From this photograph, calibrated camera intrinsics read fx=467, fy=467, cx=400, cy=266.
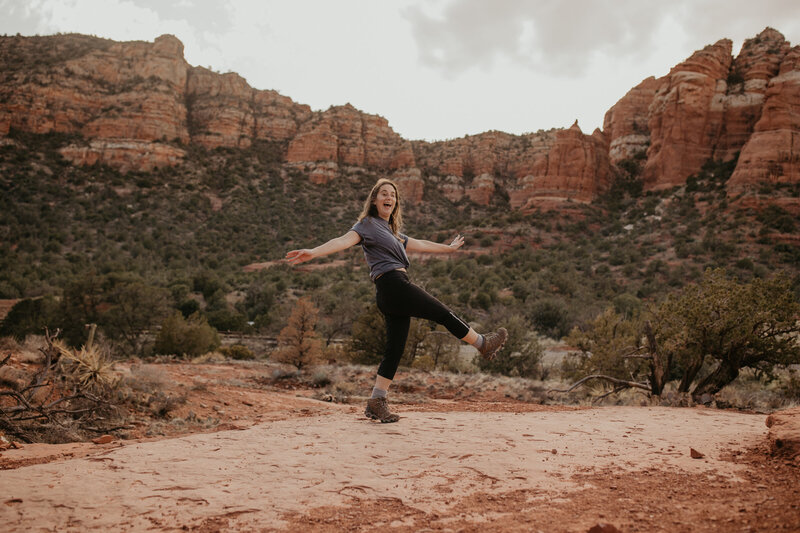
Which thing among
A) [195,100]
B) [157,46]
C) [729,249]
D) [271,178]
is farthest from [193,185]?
[729,249]

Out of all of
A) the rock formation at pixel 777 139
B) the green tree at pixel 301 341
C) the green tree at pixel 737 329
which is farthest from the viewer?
the rock formation at pixel 777 139

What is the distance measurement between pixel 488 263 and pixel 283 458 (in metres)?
40.1

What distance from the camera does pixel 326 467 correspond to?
9.03 feet

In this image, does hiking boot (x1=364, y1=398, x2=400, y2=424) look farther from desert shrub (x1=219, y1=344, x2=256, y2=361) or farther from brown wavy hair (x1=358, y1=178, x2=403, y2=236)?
desert shrub (x1=219, y1=344, x2=256, y2=361)

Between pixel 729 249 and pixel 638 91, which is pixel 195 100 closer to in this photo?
pixel 638 91

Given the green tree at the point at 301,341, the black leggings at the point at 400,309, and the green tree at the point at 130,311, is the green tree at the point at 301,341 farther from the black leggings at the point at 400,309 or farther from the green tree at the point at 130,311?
the black leggings at the point at 400,309

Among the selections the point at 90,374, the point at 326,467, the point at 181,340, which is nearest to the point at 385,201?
the point at 326,467

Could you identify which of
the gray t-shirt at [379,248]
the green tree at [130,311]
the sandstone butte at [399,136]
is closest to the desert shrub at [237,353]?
the green tree at [130,311]

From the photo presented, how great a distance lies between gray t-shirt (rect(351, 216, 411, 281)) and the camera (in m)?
3.96

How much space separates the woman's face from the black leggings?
651mm

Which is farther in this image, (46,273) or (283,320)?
(46,273)

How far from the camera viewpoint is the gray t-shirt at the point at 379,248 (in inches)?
156

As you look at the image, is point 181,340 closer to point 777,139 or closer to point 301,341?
point 301,341

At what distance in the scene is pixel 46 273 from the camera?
33031 millimetres
